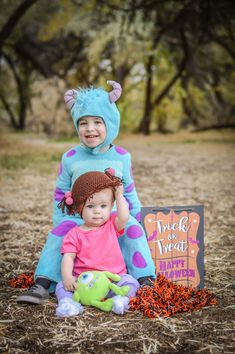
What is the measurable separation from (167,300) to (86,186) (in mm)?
744

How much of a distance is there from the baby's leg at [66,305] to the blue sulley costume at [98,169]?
0.19 meters

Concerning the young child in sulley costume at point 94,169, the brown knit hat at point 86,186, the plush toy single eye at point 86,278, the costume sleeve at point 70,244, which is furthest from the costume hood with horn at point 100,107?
the plush toy single eye at point 86,278

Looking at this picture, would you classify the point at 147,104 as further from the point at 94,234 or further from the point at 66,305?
the point at 66,305

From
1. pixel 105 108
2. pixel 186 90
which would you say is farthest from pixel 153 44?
pixel 105 108

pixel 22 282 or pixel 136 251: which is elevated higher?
pixel 136 251

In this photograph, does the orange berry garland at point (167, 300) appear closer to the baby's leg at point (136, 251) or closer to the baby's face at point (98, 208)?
the baby's leg at point (136, 251)

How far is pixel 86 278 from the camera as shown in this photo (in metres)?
2.52

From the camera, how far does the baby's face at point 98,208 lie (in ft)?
8.63

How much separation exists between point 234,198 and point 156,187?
3.64 feet

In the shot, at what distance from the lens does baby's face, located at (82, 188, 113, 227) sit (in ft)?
8.63

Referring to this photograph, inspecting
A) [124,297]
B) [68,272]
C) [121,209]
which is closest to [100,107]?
[121,209]

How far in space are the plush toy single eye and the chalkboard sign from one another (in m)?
0.52

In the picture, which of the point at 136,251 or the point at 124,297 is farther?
the point at 136,251

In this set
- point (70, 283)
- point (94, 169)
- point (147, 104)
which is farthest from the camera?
point (147, 104)
